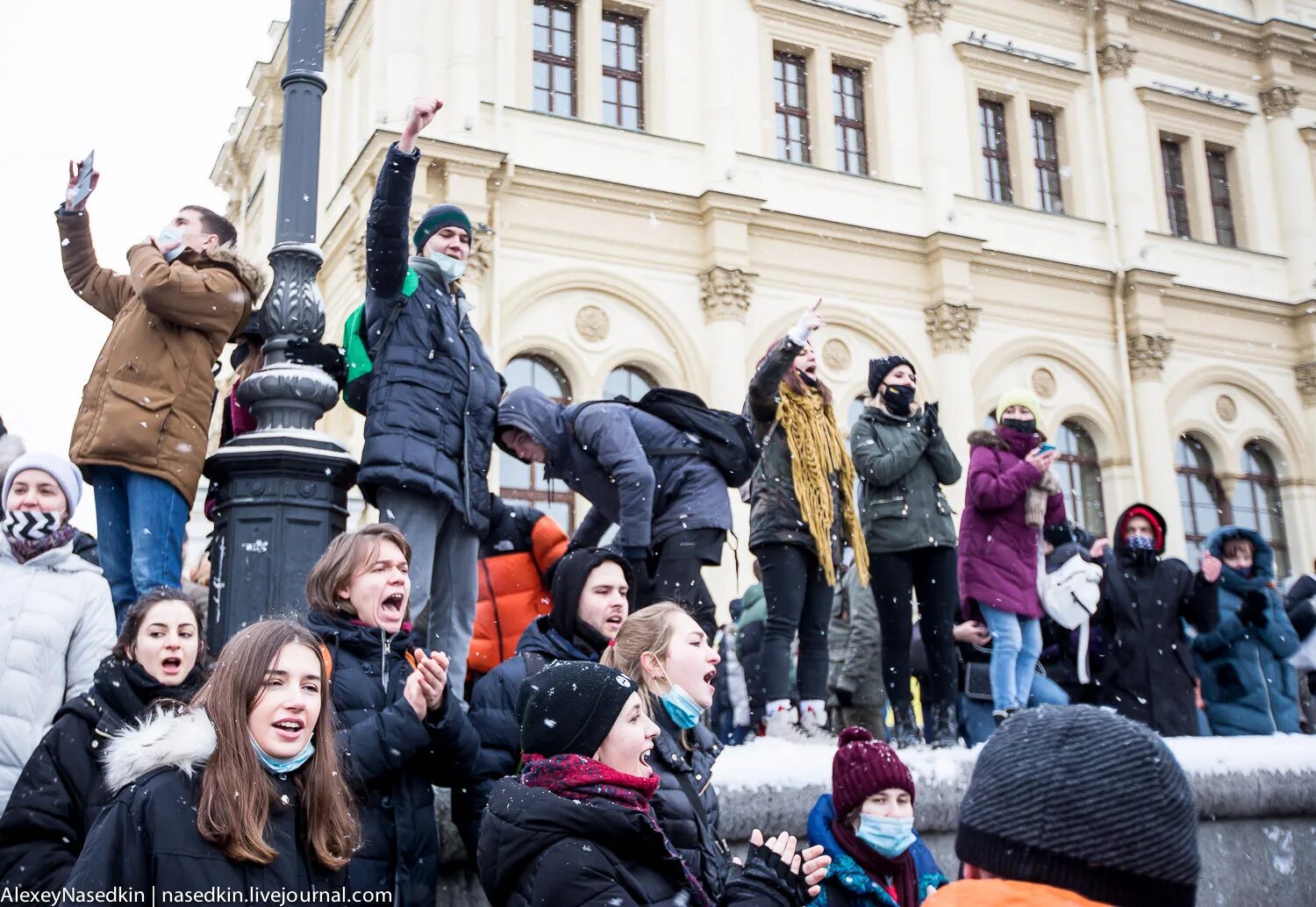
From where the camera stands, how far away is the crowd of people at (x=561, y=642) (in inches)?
91.0

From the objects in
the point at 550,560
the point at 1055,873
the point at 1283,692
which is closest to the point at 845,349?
the point at 1283,692

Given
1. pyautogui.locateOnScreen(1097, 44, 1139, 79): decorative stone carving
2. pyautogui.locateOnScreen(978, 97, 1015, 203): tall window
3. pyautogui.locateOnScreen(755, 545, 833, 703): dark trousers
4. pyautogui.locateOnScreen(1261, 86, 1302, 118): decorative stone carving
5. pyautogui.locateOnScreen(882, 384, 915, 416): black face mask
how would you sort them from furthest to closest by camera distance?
1. pyautogui.locateOnScreen(1261, 86, 1302, 118): decorative stone carving
2. pyautogui.locateOnScreen(1097, 44, 1139, 79): decorative stone carving
3. pyautogui.locateOnScreen(978, 97, 1015, 203): tall window
4. pyautogui.locateOnScreen(882, 384, 915, 416): black face mask
5. pyautogui.locateOnScreen(755, 545, 833, 703): dark trousers

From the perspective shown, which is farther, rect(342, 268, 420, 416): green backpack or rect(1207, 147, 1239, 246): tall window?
rect(1207, 147, 1239, 246): tall window

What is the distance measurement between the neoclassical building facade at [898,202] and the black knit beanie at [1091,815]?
14447 mm

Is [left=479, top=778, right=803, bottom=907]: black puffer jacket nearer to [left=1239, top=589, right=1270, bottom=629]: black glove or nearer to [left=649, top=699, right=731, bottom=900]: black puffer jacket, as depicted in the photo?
[left=649, top=699, right=731, bottom=900]: black puffer jacket

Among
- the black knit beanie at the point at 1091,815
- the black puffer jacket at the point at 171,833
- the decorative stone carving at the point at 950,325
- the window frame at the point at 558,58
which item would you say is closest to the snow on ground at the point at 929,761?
the black puffer jacket at the point at 171,833

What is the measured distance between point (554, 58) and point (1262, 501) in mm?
14230

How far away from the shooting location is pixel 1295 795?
15.3 ft

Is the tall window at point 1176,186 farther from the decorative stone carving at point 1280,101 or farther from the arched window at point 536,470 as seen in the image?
the arched window at point 536,470

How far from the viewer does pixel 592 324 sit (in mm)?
17141

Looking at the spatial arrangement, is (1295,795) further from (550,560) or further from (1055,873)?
(1055,873)

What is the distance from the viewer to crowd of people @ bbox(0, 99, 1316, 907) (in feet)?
7.59

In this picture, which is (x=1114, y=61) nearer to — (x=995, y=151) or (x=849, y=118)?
(x=995, y=151)

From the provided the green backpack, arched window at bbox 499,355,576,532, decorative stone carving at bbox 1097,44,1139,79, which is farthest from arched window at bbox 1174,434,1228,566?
the green backpack
